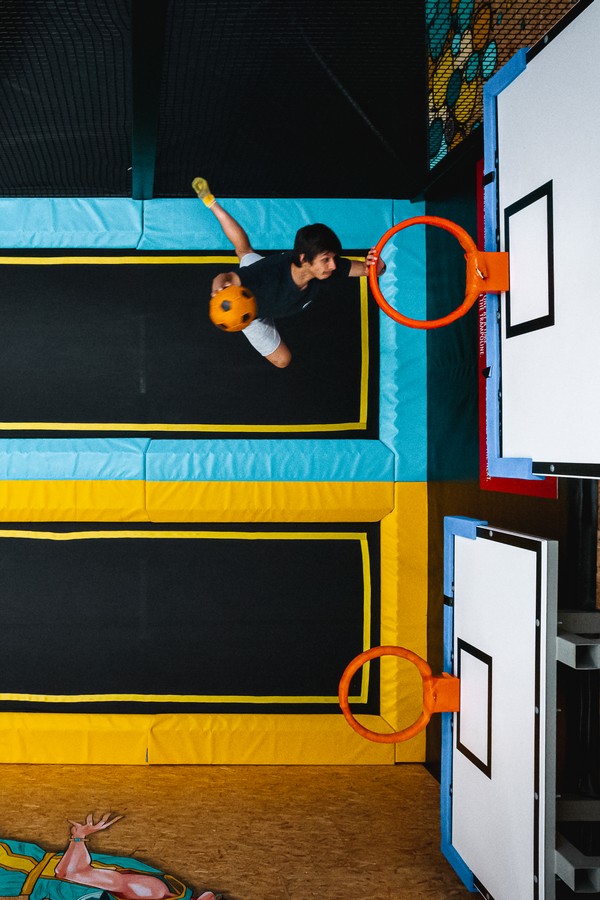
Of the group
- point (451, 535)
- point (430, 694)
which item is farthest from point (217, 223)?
point (430, 694)

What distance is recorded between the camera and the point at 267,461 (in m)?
3.12

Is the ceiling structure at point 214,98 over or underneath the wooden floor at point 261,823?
over

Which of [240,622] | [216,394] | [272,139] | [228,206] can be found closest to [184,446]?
[216,394]

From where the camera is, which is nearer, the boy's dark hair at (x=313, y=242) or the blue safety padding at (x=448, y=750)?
the blue safety padding at (x=448, y=750)

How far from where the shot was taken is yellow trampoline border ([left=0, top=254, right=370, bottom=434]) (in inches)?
125

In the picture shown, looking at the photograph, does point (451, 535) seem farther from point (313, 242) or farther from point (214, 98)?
point (214, 98)

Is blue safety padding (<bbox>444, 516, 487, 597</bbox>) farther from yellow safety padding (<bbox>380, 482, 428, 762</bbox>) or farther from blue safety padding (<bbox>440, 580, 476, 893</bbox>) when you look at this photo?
yellow safety padding (<bbox>380, 482, 428, 762</bbox>)

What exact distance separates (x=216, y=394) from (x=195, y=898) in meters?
1.93

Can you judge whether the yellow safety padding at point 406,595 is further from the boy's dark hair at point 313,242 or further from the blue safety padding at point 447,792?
the boy's dark hair at point 313,242

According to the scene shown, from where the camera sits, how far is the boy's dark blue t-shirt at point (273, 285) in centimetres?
308

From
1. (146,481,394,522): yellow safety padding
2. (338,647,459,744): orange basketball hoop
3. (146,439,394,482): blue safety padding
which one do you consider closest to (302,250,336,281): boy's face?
(146,439,394,482): blue safety padding

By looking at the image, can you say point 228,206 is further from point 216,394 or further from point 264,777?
point 264,777

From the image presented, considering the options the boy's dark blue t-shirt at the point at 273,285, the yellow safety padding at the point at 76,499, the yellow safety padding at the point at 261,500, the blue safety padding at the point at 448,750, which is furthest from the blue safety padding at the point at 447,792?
the boy's dark blue t-shirt at the point at 273,285

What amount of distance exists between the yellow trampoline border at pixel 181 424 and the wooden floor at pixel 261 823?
4.90 ft
